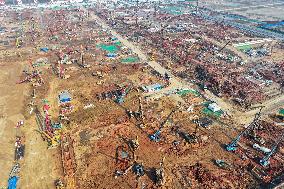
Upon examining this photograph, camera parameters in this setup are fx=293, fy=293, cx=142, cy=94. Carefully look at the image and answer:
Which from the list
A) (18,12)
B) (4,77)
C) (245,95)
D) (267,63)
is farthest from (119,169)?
(18,12)

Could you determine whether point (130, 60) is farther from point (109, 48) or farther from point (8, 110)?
point (8, 110)

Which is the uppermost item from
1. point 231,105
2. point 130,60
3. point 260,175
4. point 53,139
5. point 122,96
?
point 130,60

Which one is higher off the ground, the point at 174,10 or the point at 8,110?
the point at 174,10

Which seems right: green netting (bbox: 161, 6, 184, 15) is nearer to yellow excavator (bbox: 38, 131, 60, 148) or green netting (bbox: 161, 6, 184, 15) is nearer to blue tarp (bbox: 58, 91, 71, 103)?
blue tarp (bbox: 58, 91, 71, 103)

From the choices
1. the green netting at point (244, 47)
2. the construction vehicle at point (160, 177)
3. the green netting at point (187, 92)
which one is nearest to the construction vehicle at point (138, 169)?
the construction vehicle at point (160, 177)

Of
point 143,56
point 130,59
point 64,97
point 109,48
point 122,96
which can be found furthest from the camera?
point 109,48

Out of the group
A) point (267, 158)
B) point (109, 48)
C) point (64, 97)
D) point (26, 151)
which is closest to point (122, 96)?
point (64, 97)

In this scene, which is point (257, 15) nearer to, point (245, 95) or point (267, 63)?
point (267, 63)
